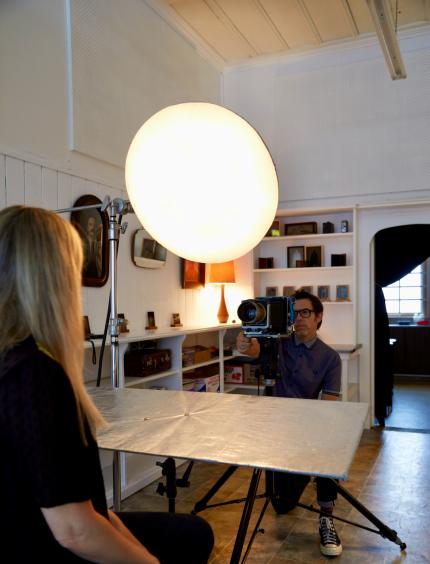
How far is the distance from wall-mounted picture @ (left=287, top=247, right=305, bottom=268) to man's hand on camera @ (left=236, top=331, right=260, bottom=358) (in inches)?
96.0

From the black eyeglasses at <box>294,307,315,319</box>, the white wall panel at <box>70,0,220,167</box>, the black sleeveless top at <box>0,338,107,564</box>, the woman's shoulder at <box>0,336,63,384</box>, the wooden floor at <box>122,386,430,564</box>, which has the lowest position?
the wooden floor at <box>122,386,430,564</box>

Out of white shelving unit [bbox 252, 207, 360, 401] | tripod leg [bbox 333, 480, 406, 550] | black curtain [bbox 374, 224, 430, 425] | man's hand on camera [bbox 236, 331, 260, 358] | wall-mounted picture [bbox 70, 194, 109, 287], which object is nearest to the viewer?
tripod leg [bbox 333, 480, 406, 550]

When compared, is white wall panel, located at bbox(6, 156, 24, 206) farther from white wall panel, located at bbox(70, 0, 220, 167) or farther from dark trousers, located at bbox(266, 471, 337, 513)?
dark trousers, located at bbox(266, 471, 337, 513)

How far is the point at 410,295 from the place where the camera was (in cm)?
911

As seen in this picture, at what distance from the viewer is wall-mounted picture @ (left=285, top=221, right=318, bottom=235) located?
5012 mm

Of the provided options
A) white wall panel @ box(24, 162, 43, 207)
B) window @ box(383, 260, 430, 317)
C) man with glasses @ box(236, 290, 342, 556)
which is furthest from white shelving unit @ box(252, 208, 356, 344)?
window @ box(383, 260, 430, 317)

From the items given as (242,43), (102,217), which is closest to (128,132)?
(102,217)

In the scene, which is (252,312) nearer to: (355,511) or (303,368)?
(303,368)

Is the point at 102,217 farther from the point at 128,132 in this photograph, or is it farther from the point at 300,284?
the point at 300,284

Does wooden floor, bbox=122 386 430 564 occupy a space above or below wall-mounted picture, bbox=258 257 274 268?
below

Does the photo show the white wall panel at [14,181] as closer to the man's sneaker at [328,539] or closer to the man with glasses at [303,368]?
the man with glasses at [303,368]

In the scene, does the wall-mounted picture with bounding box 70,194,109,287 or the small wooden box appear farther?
the small wooden box

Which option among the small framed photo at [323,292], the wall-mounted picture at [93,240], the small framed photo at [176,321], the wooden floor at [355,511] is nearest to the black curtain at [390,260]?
the small framed photo at [323,292]

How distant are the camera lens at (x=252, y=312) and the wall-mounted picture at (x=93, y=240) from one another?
4.23 feet
